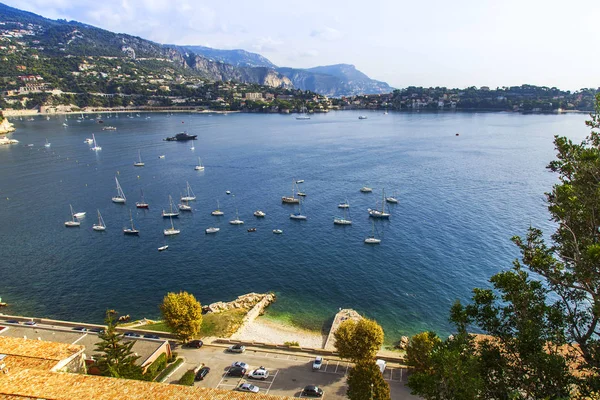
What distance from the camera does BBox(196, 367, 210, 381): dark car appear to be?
3241 cm

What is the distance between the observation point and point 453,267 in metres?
58.3

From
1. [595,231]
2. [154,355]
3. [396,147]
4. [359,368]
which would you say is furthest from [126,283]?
[396,147]

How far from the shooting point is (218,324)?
4303 centimetres

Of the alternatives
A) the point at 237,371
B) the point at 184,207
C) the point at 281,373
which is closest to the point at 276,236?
the point at 184,207

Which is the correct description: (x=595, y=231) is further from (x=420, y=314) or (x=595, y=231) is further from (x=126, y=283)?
(x=126, y=283)

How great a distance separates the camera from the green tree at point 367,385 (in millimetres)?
26766

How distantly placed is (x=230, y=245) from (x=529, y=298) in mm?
56496

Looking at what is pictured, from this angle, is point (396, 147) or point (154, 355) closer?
point (154, 355)

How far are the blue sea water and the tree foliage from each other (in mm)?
28514

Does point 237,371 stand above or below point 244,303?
above

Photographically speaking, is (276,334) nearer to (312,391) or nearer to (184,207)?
(312,391)

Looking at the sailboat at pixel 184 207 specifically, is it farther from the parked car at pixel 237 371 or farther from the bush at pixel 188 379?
the bush at pixel 188 379

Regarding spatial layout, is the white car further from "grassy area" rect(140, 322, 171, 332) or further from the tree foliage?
the tree foliage

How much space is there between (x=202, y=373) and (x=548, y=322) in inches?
1071
